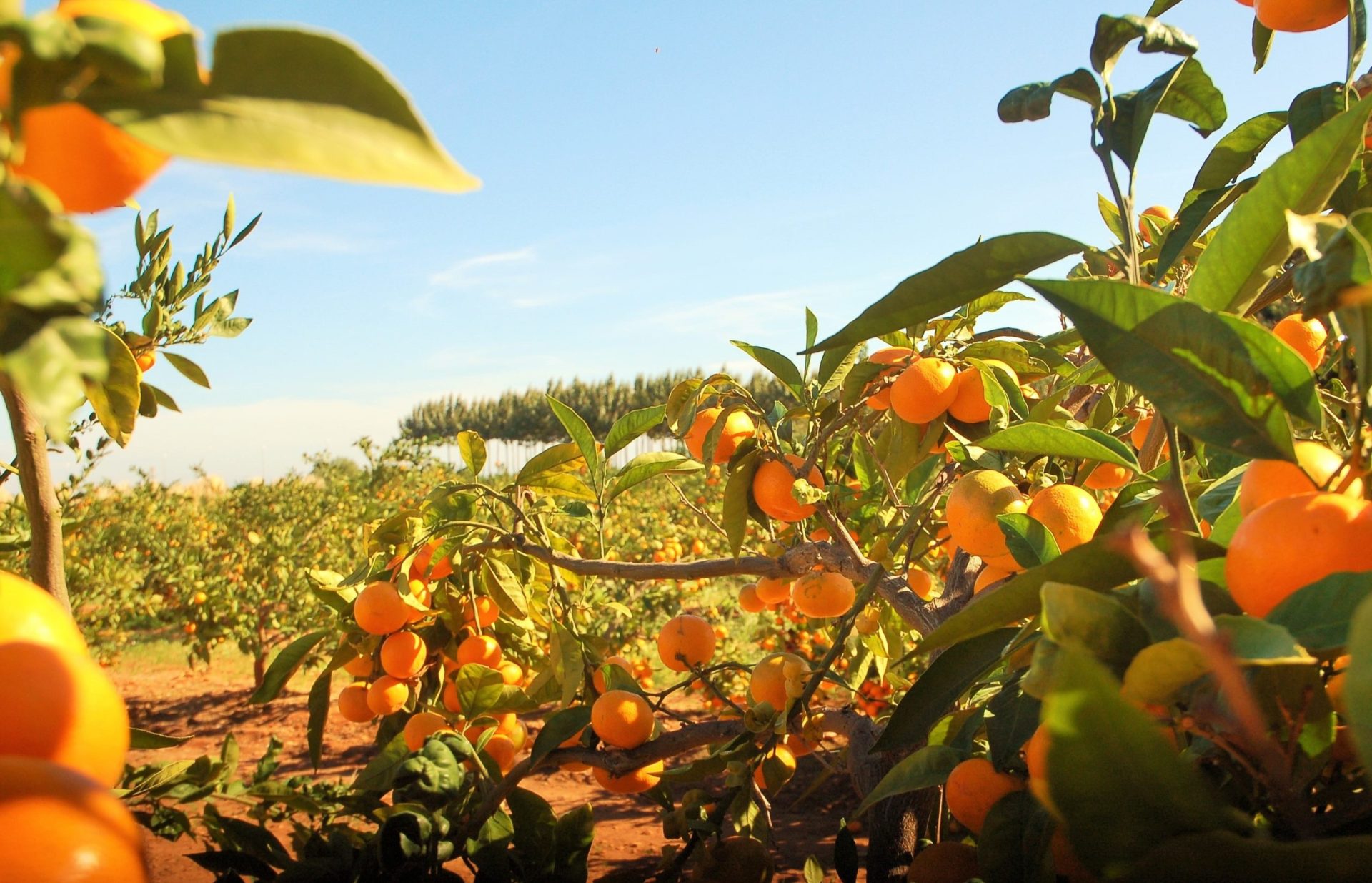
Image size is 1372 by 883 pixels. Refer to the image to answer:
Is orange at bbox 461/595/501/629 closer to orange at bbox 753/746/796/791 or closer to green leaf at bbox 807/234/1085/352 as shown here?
orange at bbox 753/746/796/791

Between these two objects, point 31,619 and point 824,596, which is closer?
point 31,619

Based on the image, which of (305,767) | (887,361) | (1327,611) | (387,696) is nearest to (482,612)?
(387,696)

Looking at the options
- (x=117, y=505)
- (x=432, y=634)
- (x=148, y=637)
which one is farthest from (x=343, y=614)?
(x=148, y=637)

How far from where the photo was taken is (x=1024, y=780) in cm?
60

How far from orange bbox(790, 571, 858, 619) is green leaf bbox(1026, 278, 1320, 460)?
2.58 feet

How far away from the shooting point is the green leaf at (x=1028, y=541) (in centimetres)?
56

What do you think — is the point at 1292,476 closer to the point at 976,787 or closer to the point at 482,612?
the point at 976,787

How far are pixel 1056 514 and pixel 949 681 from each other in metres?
0.18

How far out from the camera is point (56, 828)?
0.28m

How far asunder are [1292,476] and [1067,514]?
0.76 feet

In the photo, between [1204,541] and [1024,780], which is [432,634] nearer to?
[1024,780]

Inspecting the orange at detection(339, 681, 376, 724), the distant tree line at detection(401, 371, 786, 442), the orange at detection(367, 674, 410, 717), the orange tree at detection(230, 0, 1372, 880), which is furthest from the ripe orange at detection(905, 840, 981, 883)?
the distant tree line at detection(401, 371, 786, 442)

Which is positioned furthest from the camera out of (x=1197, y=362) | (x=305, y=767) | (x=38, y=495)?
(x=305, y=767)

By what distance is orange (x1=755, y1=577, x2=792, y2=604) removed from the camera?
1.36 metres
